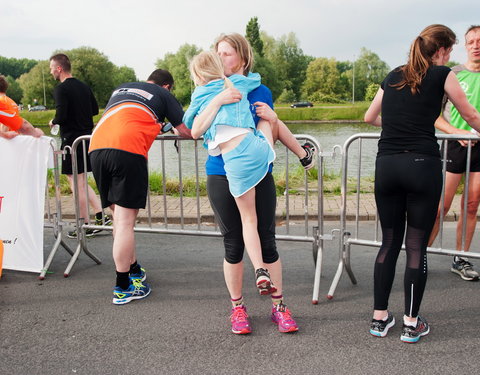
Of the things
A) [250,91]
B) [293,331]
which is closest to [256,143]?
[250,91]

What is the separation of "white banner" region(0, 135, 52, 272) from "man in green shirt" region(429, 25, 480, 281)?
3567 mm

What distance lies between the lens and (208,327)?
3.66 m

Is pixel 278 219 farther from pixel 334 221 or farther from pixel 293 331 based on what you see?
pixel 293 331

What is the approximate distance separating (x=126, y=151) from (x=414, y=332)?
2.43m

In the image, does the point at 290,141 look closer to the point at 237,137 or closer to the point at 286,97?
the point at 237,137

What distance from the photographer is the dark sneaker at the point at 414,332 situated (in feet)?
11.0

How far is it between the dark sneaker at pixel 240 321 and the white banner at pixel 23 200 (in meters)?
2.13

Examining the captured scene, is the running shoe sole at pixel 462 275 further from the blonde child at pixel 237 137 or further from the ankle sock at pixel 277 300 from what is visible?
the blonde child at pixel 237 137

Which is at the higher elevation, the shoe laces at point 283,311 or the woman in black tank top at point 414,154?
the woman in black tank top at point 414,154

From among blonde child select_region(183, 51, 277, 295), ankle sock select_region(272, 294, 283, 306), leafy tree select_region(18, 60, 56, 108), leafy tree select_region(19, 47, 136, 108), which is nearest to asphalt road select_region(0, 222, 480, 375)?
A: ankle sock select_region(272, 294, 283, 306)

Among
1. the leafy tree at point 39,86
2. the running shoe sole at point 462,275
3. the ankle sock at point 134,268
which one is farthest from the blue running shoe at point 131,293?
the leafy tree at point 39,86

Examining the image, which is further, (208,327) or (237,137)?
(208,327)

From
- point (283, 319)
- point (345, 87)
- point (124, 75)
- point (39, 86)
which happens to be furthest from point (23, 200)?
point (124, 75)

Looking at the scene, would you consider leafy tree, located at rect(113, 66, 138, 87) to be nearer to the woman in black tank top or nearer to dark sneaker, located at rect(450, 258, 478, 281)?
dark sneaker, located at rect(450, 258, 478, 281)
